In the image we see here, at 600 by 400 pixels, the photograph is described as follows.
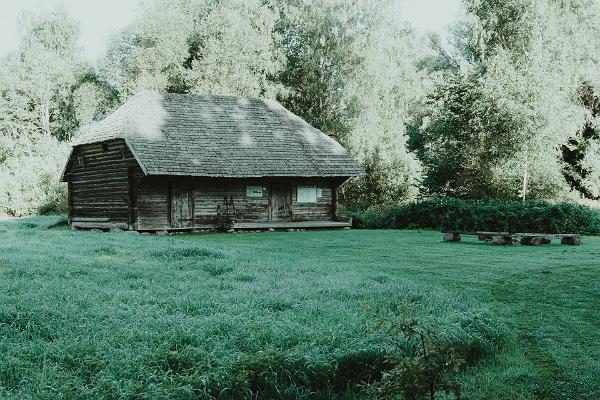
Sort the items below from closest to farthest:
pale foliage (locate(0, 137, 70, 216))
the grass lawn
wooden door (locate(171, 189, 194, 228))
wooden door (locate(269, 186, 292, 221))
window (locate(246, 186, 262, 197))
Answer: the grass lawn
wooden door (locate(171, 189, 194, 228))
window (locate(246, 186, 262, 197))
wooden door (locate(269, 186, 292, 221))
pale foliage (locate(0, 137, 70, 216))

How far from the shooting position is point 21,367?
4805 millimetres

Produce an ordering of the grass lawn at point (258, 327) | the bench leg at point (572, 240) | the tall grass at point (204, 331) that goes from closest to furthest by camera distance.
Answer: the tall grass at point (204, 331), the grass lawn at point (258, 327), the bench leg at point (572, 240)

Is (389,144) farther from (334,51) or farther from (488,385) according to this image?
(488,385)

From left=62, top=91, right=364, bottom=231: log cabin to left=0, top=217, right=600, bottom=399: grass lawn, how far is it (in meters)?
13.6

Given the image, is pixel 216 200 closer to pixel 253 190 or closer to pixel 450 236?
pixel 253 190

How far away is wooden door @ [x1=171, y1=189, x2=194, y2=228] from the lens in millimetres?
25578

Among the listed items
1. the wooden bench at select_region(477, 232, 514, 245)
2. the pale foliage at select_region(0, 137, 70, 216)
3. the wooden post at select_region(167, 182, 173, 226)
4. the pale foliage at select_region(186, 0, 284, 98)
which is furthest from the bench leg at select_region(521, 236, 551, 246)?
the pale foliage at select_region(0, 137, 70, 216)

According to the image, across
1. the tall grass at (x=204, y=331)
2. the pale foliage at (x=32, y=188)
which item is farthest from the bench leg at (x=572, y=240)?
the pale foliage at (x=32, y=188)

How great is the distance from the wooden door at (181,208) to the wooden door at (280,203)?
3875 mm

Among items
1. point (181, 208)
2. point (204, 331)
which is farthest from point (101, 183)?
point (204, 331)

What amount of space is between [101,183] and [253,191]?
22.7 feet

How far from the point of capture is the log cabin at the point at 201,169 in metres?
25.1

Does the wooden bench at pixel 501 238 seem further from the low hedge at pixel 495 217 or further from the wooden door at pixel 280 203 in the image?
the wooden door at pixel 280 203

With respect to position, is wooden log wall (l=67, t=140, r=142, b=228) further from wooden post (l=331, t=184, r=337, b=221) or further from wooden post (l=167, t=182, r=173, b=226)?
wooden post (l=331, t=184, r=337, b=221)
